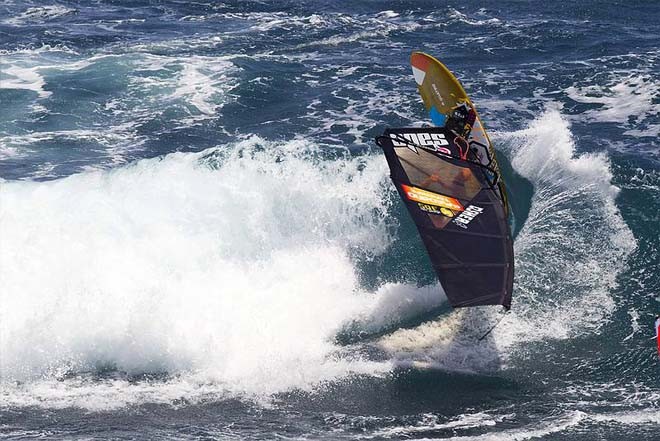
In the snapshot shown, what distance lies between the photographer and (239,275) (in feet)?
80.7

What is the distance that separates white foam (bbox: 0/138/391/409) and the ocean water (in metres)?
0.06

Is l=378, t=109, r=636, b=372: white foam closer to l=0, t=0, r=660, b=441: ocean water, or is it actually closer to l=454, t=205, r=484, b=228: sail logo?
l=0, t=0, r=660, b=441: ocean water

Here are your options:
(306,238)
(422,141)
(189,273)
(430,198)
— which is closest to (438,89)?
(422,141)

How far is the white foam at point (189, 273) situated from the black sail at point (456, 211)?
2.81 meters

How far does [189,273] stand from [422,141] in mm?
7124

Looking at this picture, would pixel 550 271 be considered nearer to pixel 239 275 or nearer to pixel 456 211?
pixel 456 211

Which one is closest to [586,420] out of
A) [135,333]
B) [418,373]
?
[418,373]

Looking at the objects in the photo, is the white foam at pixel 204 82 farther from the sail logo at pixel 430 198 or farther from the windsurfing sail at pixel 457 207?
the sail logo at pixel 430 198

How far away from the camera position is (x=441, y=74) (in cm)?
3036

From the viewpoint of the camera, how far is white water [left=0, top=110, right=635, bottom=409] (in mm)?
21328

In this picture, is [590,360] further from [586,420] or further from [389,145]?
[389,145]

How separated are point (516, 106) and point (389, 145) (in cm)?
1133

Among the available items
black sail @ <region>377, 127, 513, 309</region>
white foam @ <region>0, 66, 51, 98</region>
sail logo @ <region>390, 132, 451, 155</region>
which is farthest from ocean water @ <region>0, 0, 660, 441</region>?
sail logo @ <region>390, 132, 451, 155</region>

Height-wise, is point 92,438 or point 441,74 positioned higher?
point 441,74
